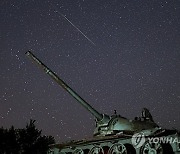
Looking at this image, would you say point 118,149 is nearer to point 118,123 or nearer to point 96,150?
point 96,150

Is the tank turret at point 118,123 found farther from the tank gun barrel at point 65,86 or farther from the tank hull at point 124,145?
the tank hull at point 124,145

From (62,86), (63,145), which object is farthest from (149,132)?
(62,86)

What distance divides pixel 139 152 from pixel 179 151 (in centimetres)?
160

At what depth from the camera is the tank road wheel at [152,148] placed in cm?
1055

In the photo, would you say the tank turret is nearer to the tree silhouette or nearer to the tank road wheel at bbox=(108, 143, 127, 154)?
the tank road wheel at bbox=(108, 143, 127, 154)

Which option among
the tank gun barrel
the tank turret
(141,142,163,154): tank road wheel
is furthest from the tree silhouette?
(141,142,163,154): tank road wheel

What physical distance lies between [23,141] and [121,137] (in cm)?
2791

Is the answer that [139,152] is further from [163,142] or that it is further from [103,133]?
[103,133]

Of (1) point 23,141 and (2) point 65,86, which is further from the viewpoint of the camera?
(1) point 23,141

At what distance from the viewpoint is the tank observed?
10659 mm

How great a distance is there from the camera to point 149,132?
10891 millimetres

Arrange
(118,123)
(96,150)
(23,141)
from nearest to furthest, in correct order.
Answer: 1. (96,150)
2. (118,123)
3. (23,141)

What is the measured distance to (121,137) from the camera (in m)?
11.6

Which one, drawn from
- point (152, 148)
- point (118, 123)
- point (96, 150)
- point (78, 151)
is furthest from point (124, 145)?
point (78, 151)
